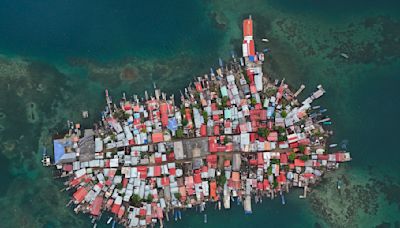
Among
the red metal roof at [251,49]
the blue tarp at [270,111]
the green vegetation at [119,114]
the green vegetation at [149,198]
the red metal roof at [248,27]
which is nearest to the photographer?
the green vegetation at [149,198]

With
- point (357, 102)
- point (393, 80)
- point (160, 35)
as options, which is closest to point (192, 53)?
point (160, 35)

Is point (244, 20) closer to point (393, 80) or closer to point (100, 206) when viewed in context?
point (393, 80)

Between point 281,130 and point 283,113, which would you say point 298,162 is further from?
point 283,113

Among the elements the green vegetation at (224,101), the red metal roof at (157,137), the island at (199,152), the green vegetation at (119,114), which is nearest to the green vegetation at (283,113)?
the island at (199,152)

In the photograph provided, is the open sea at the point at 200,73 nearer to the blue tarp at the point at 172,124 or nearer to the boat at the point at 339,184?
the boat at the point at 339,184

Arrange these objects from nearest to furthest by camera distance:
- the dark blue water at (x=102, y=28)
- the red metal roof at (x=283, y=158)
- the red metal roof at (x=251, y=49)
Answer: the red metal roof at (x=283, y=158), the red metal roof at (x=251, y=49), the dark blue water at (x=102, y=28)

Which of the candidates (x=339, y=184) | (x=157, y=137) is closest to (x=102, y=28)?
(x=157, y=137)

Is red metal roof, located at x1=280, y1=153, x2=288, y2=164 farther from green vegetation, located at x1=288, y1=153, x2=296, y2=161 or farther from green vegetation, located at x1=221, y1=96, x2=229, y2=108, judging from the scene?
green vegetation, located at x1=221, y1=96, x2=229, y2=108
